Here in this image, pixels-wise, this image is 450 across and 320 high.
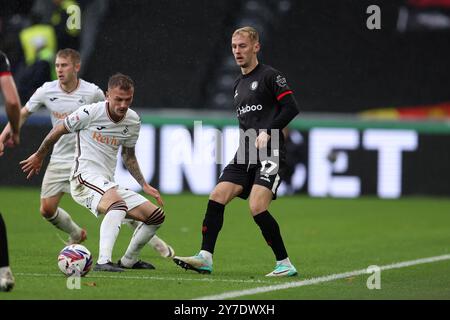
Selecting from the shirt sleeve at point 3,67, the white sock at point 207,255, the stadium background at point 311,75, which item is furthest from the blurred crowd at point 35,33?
the shirt sleeve at point 3,67

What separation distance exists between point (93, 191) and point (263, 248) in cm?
330

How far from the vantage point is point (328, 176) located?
19.9 m

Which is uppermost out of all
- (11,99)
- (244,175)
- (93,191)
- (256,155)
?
(11,99)

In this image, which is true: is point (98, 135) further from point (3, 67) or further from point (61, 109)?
point (3, 67)

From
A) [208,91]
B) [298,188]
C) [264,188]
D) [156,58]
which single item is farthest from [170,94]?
[264,188]

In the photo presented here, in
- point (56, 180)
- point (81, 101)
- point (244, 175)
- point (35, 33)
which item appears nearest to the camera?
point (244, 175)

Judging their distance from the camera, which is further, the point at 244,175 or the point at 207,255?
the point at 244,175

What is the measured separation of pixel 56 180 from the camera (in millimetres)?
11156

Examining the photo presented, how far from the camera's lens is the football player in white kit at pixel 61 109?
10969 millimetres

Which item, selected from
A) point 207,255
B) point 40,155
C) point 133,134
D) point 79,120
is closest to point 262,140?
point 207,255

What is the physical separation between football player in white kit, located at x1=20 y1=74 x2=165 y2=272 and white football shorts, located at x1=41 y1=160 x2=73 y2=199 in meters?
1.44

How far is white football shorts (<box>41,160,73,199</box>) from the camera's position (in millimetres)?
11133

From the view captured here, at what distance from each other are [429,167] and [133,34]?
675cm

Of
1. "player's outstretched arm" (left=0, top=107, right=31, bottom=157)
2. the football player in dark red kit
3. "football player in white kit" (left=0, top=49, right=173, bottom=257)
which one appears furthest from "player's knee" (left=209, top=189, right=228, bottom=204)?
"football player in white kit" (left=0, top=49, right=173, bottom=257)
